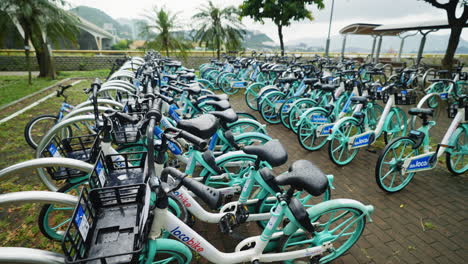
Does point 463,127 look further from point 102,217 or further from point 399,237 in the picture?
point 102,217

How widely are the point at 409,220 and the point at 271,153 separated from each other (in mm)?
2069

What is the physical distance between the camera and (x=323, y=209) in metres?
1.97

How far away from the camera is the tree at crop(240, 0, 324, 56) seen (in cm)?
1245

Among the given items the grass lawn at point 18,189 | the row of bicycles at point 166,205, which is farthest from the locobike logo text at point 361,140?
the grass lawn at point 18,189

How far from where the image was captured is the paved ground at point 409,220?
237cm

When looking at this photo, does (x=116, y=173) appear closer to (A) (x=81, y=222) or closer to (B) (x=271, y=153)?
(A) (x=81, y=222)

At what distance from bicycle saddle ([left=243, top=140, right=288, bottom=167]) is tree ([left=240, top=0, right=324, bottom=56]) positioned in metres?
12.3

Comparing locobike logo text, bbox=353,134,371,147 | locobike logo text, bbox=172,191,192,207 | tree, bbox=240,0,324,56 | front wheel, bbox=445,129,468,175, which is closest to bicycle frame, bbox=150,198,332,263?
locobike logo text, bbox=172,191,192,207

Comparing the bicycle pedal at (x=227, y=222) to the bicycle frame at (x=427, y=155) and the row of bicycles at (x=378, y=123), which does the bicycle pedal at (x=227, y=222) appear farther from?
the bicycle frame at (x=427, y=155)

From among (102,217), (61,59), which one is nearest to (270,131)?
(102,217)

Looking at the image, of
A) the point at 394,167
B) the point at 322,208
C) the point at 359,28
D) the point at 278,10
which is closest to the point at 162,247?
the point at 322,208

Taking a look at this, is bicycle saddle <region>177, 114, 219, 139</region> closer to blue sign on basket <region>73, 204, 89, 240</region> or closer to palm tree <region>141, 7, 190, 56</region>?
blue sign on basket <region>73, 204, 89, 240</region>

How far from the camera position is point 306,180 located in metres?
1.69

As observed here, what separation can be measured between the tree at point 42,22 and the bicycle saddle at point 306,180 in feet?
36.6
